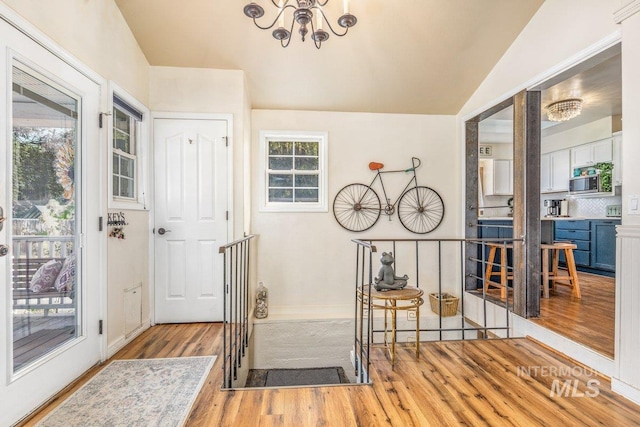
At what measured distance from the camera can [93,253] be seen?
2328 millimetres

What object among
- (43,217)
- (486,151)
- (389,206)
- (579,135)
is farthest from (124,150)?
(579,135)

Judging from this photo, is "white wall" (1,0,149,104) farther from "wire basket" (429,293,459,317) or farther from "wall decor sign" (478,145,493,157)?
"wall decor sign" (478,145,493,157)

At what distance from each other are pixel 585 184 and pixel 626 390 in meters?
4.39

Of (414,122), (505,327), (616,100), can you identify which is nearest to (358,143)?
(414,122)

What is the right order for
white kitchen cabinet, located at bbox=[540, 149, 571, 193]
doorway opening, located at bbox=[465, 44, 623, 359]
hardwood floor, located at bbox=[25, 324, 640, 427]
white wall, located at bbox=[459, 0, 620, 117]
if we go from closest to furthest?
hardwood floor, located at bbox=[25, 324, 640, 427] < white wall, located at bbox=[459, 0, 620, 117] < doorway opening, located at bbox=[465, 44, 623, 359] < white kitchen cabinet, located at bbox=[540, 149, 571, 193]

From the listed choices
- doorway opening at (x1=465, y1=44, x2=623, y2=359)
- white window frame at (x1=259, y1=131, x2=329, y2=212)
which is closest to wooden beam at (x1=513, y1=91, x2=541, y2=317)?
doorway opening at (x1=465, y1=44, x2=623, y2=359)

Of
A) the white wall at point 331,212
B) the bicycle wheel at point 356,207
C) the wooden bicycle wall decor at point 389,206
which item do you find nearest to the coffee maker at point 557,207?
the white wall at point 331,212

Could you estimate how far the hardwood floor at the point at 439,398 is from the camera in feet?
5.69

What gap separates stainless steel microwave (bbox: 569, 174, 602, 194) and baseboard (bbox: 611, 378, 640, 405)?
166 inches

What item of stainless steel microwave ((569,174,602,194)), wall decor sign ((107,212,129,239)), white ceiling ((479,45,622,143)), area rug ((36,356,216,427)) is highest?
white ceiling ((479,45,622,143))

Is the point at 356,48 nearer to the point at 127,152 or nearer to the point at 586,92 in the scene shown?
the point at 127,152

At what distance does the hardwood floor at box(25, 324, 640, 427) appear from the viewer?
68.2 inches

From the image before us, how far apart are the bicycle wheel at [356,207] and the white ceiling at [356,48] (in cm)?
110

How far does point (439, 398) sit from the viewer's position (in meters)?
1.94
